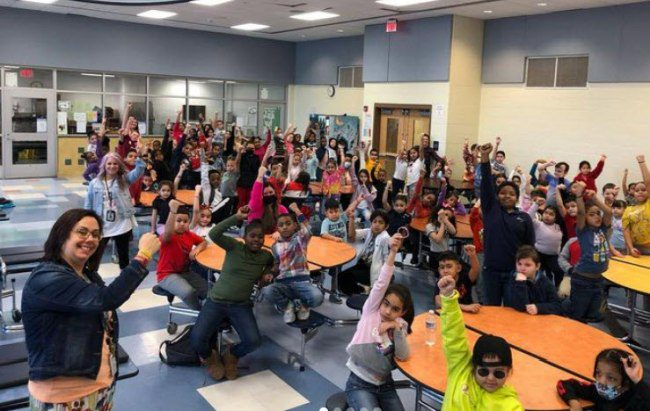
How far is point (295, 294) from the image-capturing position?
189 inches

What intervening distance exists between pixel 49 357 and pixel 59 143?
14.4 m

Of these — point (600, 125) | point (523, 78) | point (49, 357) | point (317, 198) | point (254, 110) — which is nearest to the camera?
point (49, 357)

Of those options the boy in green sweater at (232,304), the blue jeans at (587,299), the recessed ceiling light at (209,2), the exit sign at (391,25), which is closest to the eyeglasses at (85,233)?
the boy in green sweater at (232,304)

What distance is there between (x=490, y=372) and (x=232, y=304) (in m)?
2.32

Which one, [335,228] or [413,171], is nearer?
[335,228]

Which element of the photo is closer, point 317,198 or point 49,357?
point 49,357

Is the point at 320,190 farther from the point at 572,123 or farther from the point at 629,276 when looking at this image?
the point at 629,276

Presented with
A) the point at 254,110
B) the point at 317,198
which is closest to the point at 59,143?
the point at 254,110

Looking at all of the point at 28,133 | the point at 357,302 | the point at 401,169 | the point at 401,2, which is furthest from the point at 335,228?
the point at 28,133

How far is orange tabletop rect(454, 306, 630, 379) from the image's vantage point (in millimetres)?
3230

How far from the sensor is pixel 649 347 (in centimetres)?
530

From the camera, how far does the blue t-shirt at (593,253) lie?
4746 mm

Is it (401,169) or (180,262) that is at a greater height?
(401,169)

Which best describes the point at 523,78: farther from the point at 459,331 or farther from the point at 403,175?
the point at 459,331
